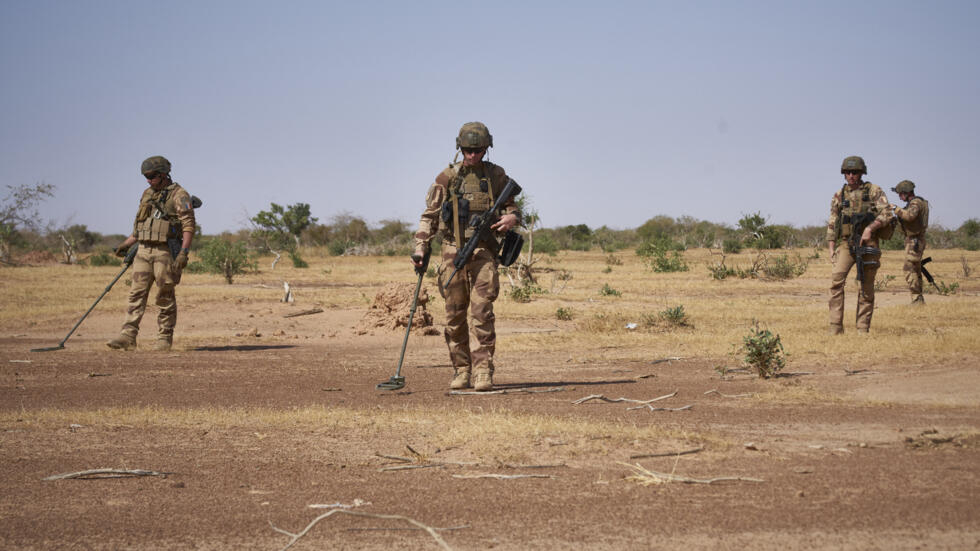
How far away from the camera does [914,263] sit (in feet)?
48.2

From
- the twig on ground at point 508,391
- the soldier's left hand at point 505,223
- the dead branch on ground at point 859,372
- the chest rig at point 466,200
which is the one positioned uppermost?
the chest rig at point 466,200

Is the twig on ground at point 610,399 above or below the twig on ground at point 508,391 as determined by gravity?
above

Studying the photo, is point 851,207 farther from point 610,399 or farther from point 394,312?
point 394,312

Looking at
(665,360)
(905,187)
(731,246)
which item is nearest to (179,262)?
(665,360)

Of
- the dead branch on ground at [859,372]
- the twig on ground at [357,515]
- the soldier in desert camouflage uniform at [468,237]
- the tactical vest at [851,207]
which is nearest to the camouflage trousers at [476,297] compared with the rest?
the soldier in desert camouflage uniform at [468,237]

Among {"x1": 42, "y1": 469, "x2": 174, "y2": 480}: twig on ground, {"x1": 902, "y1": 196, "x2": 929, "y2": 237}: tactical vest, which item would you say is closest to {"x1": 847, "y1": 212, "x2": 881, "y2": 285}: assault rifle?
{"x1": 902, "y1": 196, "x2": 929, "y2": 237}: tactical vest

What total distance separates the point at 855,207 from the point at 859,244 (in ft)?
1.60

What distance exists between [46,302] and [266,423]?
14.0 m

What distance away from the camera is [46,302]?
17641mm

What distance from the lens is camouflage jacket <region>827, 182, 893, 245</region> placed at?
1060 cm

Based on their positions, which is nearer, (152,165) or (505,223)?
(505,223)

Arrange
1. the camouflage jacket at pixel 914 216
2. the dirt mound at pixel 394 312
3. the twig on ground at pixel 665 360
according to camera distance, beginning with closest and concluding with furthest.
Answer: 1. the twig on ground at pixel 665 360
2. the dirt mound at pixel 394 312
3. the camouflage jacket at pixel 914 216

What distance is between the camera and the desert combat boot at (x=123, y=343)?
35.3 feet

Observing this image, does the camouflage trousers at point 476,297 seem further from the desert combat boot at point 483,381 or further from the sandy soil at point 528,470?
the sandy soil at point 528,470
